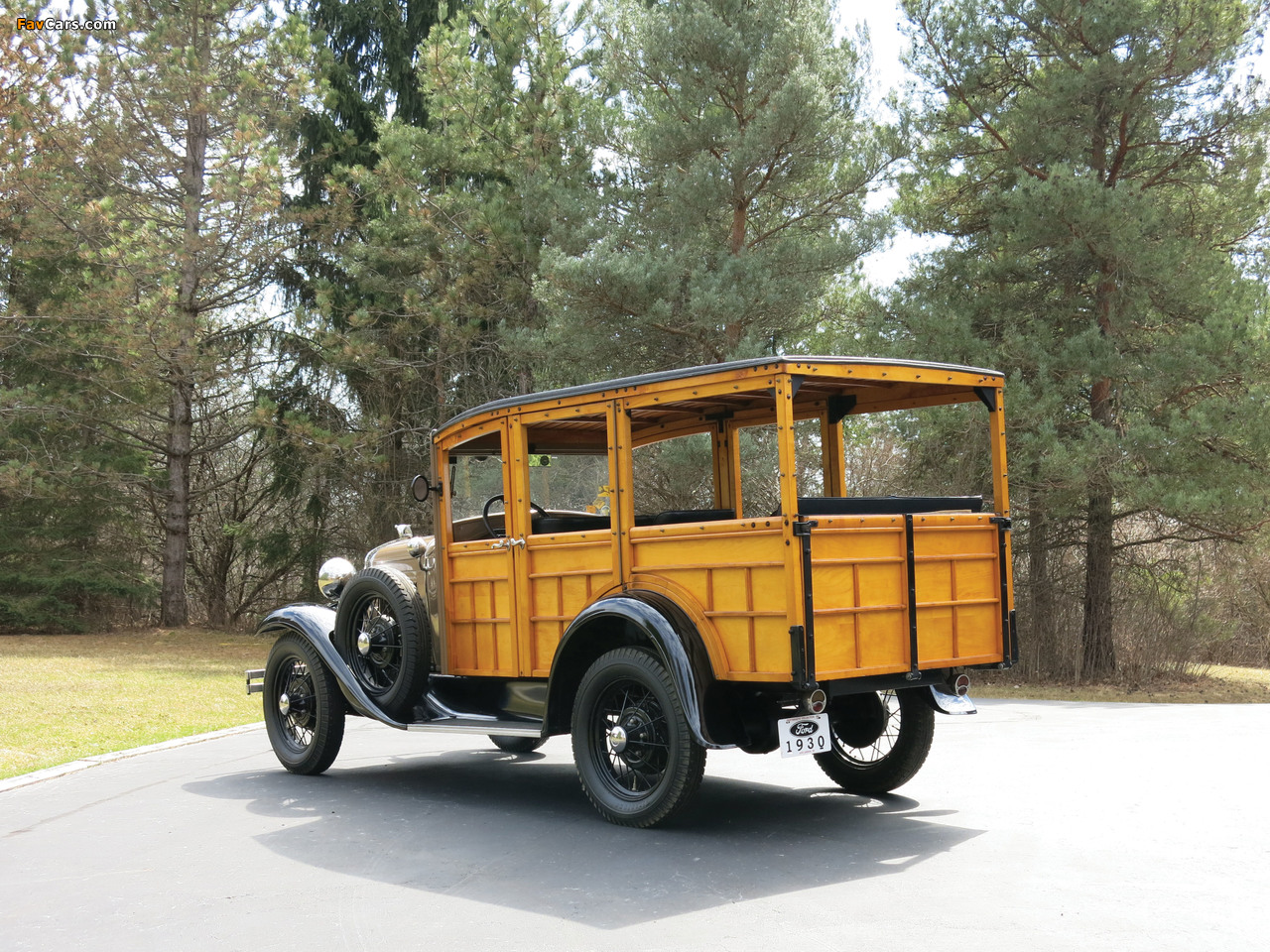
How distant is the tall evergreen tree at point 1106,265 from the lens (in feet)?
49.2

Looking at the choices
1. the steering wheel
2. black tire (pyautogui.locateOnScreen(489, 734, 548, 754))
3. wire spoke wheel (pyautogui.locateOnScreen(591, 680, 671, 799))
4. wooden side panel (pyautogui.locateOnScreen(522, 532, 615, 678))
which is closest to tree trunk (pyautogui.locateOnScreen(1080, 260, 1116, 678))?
black tire (pyautogui.locateOnScreen(489, 734, 548, 754))

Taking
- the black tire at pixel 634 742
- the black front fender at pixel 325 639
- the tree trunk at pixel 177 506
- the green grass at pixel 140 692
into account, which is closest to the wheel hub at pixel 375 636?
the black front fender at pixel 325 639

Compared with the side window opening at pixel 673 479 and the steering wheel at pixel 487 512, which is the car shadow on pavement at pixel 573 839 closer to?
the steering wheel at pixel 487 512

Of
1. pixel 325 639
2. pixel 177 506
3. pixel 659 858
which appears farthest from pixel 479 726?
pixel 177 506

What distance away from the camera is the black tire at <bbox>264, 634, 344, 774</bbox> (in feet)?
27.8

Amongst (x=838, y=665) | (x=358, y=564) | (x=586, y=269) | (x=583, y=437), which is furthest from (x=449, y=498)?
(x=358, y=564)

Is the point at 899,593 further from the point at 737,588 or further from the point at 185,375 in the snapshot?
the point at 185,375

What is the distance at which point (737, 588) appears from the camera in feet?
20.7

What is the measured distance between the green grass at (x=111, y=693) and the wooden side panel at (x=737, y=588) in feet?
17.5

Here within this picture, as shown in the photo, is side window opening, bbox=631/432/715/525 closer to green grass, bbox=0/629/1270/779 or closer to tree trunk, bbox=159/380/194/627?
green grass, bbox=0/629/1270/779

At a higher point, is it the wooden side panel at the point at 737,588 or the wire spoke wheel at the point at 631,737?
the wooden side panel at the point at 737,588

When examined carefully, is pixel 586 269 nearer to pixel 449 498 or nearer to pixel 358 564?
pixel 449 498

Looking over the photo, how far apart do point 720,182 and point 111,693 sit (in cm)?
1062

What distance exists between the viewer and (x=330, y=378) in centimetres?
2612
